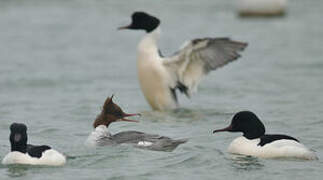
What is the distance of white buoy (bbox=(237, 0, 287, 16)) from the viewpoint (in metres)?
28.7

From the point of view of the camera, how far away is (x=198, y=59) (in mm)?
15016

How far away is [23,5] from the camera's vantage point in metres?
33.5

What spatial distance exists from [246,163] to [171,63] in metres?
4.51

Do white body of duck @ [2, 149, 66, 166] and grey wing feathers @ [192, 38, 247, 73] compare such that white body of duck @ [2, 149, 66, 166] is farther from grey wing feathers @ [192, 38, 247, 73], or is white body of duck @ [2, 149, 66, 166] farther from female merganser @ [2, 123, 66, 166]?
grey wing feathers @ [192, 38, 247, 73]

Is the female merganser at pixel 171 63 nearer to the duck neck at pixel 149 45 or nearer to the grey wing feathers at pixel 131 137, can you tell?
the duck neck at pixel 149 45

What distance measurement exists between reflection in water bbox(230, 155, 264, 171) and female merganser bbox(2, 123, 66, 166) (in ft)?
6.21

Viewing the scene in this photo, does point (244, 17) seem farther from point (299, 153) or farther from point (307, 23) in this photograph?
point (299, 153)

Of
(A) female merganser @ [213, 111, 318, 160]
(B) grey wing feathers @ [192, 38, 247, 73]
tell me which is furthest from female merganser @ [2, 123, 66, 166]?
(B) grey wing feathers @ [192, 38, 247, 73]

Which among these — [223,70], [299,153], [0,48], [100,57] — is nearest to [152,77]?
[299,153]

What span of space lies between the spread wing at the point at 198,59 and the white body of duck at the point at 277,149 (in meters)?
3.80

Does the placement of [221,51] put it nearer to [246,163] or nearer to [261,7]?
[246,163]

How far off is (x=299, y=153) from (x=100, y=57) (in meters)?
12.7

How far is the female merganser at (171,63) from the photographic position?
14898 millimetres

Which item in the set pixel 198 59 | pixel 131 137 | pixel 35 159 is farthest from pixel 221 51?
pixel 35 159
